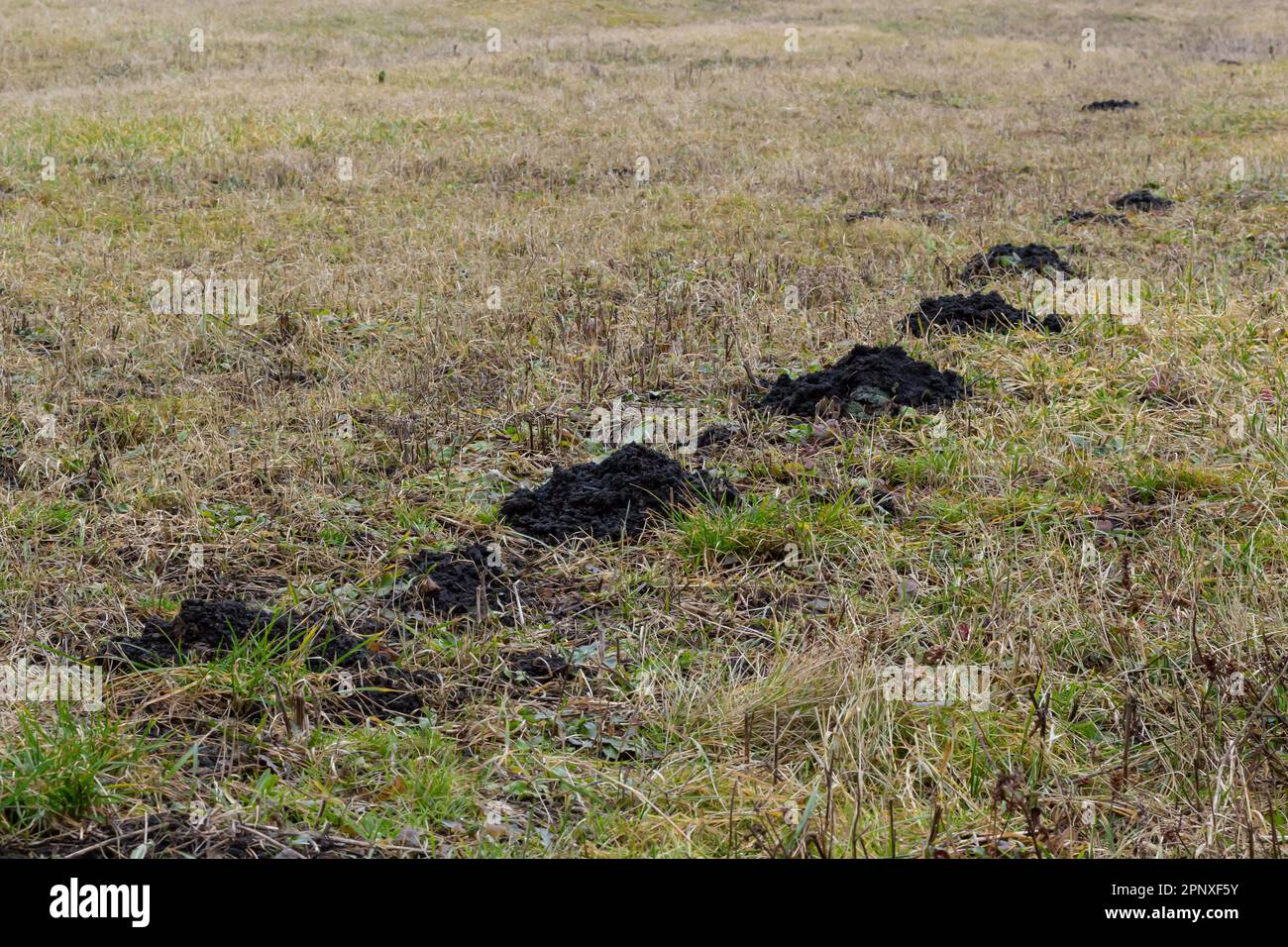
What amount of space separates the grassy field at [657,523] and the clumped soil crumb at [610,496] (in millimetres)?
151

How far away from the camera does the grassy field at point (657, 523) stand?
123 inches

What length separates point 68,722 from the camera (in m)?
3.11

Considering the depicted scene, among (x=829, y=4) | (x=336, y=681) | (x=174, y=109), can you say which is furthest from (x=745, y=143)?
(x=829, y=4)

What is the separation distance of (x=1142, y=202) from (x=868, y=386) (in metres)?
6.91

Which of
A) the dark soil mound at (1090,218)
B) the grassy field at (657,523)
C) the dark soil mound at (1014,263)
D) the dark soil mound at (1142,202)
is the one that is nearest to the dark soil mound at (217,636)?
the grassy field at (657,523)

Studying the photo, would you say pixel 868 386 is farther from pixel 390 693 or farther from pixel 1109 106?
pixel 1109 106

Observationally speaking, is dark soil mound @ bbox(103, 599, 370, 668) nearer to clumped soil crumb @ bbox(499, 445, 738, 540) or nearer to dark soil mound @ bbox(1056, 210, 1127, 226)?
clumped soil crumb @ bbox(499, 445, 738, 540)

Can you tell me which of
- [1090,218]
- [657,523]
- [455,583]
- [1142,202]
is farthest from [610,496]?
→ [1142,202]

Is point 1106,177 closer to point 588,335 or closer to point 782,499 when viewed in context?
point 588,335

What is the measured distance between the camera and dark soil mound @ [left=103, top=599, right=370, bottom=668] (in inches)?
149

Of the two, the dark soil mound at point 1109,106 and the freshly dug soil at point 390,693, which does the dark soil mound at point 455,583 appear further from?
the dark soil mound at point 1109,106

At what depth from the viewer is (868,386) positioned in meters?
6.26

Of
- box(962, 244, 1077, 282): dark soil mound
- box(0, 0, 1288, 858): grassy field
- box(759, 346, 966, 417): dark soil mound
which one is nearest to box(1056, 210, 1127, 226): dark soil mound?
box(0, 0, 1288, 858): grassy field

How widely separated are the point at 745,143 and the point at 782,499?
10962 millimetres
